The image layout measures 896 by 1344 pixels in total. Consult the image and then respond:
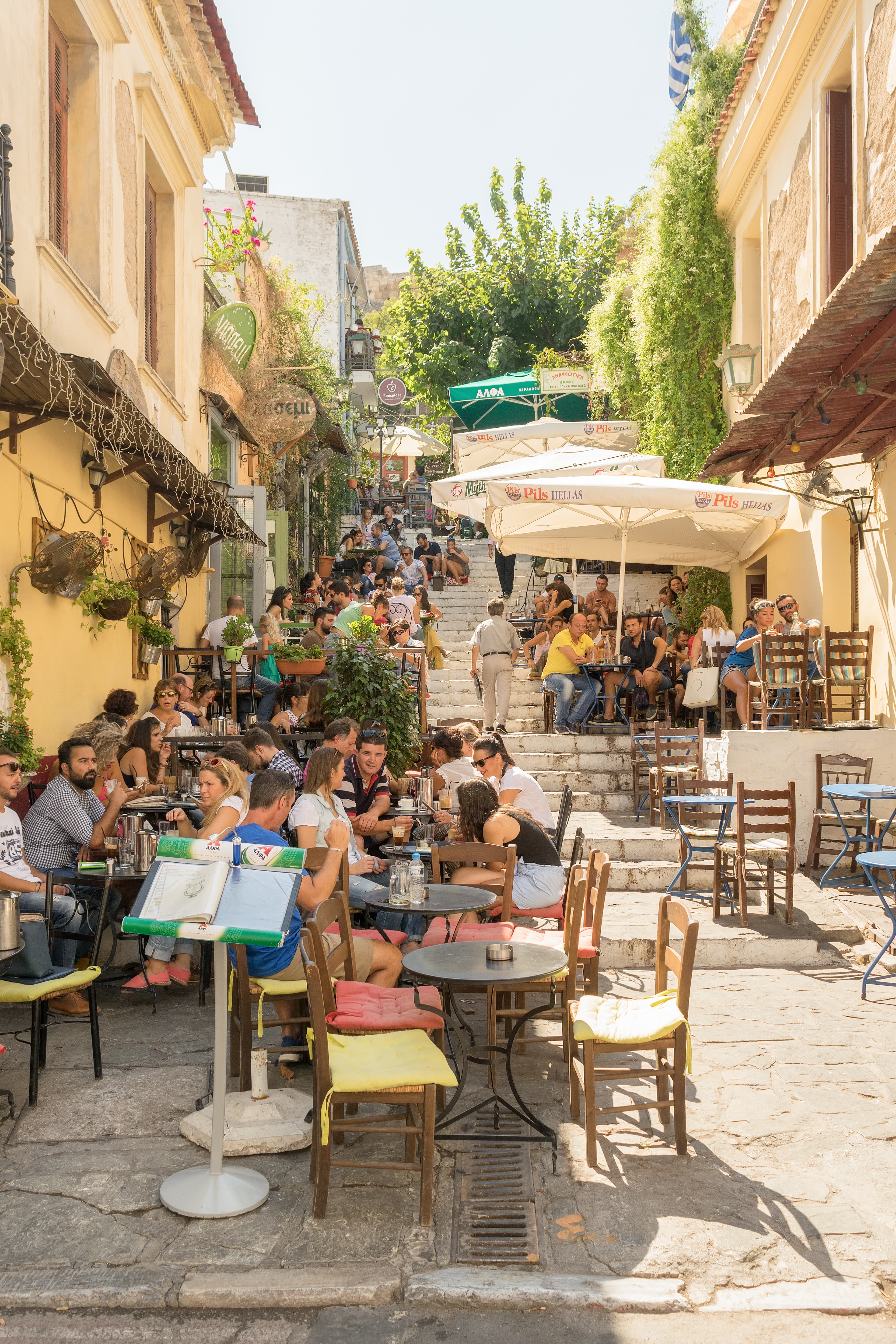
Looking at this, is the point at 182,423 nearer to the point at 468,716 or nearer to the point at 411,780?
the point at 468,716

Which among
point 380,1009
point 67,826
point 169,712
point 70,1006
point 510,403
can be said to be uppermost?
point 510,403

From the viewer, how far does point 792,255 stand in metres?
12.7

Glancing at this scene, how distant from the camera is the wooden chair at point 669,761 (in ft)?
33.1

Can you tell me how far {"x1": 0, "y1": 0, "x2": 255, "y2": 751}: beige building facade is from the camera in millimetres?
7520

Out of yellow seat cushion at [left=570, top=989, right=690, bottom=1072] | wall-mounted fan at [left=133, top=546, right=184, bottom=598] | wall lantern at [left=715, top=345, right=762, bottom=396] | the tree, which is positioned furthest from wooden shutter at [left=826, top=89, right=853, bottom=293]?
the tree

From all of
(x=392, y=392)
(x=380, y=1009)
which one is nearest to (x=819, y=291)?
(x=380, y=1009)

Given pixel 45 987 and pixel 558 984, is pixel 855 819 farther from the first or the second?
pixel 45 987

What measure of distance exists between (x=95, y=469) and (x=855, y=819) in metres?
6.74

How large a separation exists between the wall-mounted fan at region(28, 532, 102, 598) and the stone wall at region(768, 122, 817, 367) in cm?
717

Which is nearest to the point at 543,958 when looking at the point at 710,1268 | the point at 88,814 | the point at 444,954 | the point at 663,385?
the point at 444,954

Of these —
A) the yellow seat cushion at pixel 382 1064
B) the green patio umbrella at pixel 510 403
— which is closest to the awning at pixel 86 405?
the yellow seat cushion at pixel 382 1064

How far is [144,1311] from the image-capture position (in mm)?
3604

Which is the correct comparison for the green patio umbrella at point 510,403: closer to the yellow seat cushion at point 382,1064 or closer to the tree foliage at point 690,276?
the tree foliage at point 690,276

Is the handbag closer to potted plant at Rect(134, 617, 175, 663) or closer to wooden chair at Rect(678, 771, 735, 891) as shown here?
wooden chair at Rect(678, 771, 735, 891)
